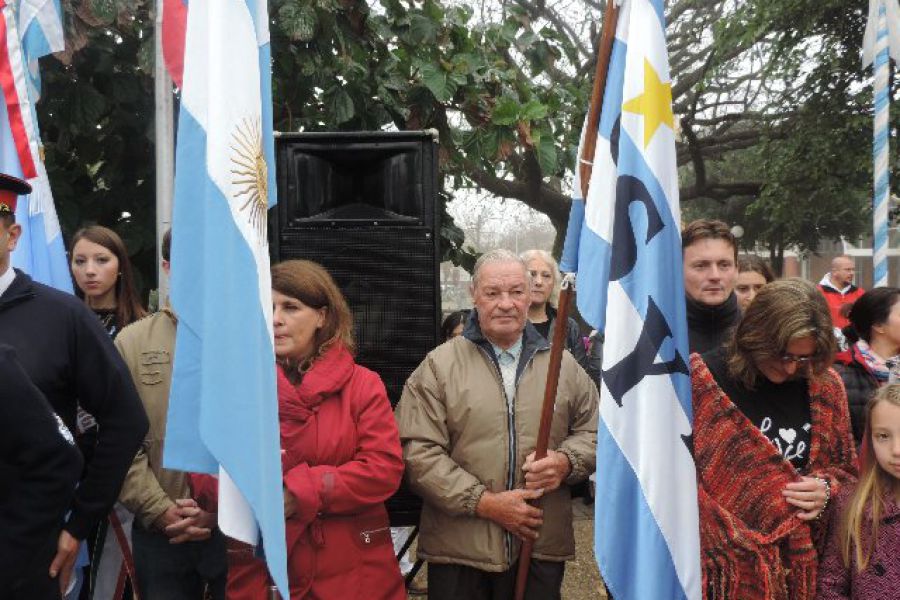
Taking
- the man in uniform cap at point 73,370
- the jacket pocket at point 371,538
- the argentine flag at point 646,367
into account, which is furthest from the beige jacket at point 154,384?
the argentine flag at point 646,367

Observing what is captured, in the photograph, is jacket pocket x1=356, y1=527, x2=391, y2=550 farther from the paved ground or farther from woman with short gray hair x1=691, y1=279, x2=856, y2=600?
the paved ground

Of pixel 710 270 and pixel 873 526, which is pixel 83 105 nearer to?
pixel 710 270

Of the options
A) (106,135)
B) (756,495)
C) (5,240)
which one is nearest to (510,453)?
(756,495)

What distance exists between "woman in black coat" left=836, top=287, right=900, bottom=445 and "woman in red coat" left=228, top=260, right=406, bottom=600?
162 centimetres

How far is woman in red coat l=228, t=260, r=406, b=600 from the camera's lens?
2.46 m

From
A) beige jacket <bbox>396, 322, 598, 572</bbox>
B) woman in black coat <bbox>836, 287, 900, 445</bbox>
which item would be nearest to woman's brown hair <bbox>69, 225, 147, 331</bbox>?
beige jacket <bbox>396, 322, 598, 572</bbox>

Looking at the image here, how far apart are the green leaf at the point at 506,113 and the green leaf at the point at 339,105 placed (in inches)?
34.4

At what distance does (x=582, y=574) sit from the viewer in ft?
17.6

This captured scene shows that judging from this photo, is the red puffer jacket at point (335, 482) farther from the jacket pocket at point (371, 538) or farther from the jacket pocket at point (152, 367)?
the jacket pocket at point (152, 367)

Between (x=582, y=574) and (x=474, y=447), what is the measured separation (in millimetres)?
2892

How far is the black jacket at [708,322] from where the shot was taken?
300cm

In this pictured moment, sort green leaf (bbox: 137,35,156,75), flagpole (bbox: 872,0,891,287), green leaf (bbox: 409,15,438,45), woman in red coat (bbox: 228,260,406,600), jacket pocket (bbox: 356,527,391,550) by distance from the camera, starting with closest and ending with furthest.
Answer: woman in red coat (bbox: 228,260,406,600)
jacket pocket (bbox: 356,527,391,550)
green leaf (bbox: 137,35,156,75)
green leaf (bbox: 409,15,438,45)
flagpole (bbox: 872,0,891,287)

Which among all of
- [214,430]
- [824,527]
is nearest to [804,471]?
[824,527]

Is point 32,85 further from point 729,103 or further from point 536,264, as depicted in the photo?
point 729,103
